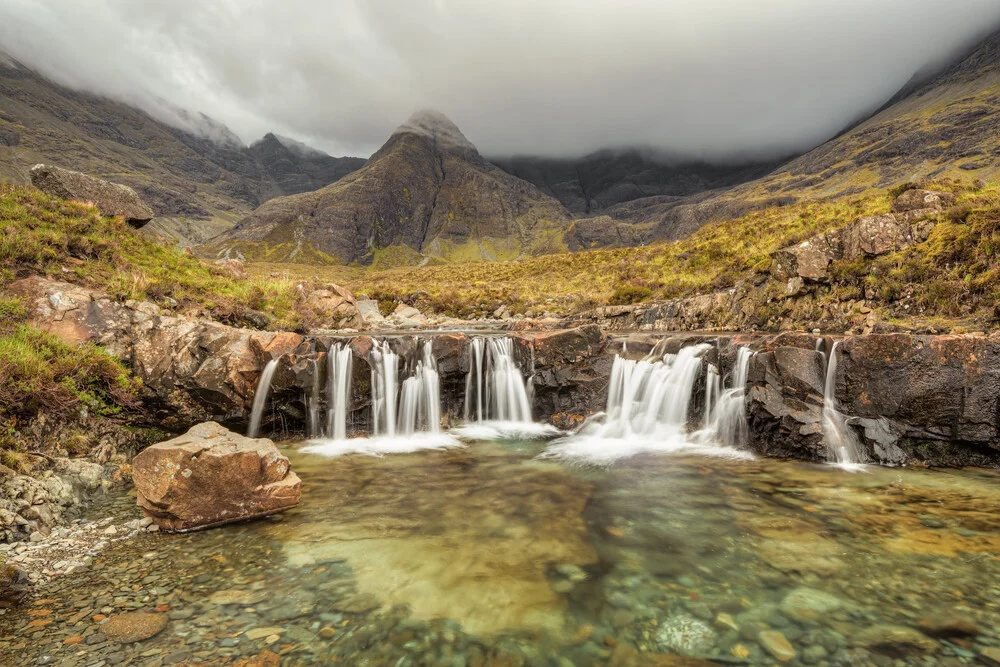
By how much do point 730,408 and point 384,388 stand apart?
11520 mm

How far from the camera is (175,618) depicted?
16.4 ft

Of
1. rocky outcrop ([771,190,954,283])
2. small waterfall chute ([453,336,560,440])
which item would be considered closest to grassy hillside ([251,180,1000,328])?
rocky outcrop ([771,190,954,283])

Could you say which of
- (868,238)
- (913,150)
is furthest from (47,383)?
(913,150)

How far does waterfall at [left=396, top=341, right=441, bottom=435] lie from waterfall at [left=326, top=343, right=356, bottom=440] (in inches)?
74.6

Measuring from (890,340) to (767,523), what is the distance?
676 centimetres

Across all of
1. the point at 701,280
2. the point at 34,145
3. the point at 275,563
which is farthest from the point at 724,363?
the point at 34,145

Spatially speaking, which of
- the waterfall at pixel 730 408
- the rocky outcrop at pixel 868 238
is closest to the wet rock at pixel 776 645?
the waterfall at pixel 730 408

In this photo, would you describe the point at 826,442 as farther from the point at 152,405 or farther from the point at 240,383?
the point at 152,405

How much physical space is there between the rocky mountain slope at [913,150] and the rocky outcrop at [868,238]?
108 m

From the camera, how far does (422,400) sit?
15438 mm

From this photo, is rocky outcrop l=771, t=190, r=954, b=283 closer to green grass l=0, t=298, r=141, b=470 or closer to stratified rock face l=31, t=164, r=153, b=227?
green grass l=0, t=298, r=141, b=470

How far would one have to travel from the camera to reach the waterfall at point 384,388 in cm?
1462

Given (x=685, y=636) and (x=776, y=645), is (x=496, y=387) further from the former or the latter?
(x=776, y=645)

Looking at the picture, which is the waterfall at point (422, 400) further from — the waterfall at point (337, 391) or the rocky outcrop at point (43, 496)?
the rocky outcrop at point (43, 496)
